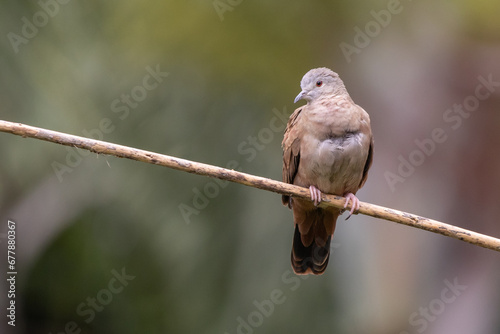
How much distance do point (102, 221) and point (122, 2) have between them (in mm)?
2069

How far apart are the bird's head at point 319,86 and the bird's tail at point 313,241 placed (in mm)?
855

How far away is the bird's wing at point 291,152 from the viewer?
4.79 m

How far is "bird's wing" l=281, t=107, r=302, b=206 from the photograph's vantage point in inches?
189

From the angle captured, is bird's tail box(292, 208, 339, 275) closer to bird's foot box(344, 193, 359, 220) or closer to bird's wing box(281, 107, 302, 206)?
bird's wing box(281, 107, 302, 206)

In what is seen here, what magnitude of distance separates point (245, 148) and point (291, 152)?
1.12 meters

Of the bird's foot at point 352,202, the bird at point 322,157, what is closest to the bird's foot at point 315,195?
the bird at point 322,157

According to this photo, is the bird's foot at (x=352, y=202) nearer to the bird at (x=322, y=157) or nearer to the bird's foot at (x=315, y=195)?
the bird at (x=322, y=157)

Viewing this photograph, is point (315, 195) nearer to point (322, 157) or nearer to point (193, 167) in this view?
point (322, 157)

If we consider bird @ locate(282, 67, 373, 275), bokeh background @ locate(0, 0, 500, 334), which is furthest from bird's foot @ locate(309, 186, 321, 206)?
bokeh background @ locate(0, 0, 500, 334)

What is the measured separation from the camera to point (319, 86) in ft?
15.9

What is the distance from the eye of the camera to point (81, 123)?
5.96m

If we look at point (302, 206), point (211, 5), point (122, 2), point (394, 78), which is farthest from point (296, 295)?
point (122, 2)

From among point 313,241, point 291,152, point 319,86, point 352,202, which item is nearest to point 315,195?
point 352,202

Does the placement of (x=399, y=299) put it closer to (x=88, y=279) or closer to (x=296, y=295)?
(x=296, y=295)
